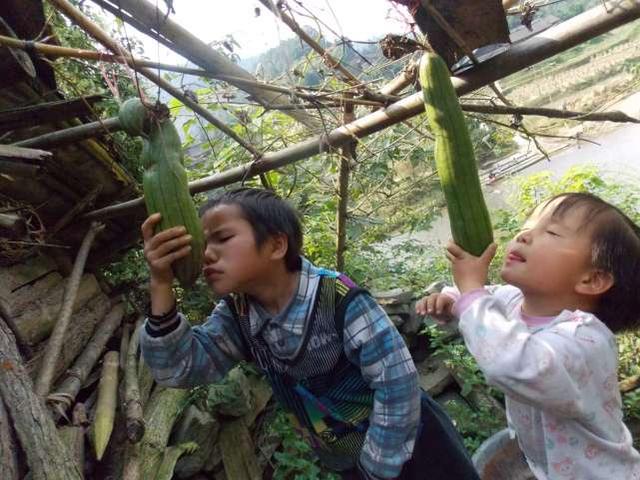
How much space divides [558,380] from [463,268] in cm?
36

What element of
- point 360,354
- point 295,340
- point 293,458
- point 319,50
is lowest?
point 293,458

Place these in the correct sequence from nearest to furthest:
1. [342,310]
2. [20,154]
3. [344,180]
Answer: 1. [342,310]
2. [20,154]
3. [344,180]

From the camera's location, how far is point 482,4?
1459 mm

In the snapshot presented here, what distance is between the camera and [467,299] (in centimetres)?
128

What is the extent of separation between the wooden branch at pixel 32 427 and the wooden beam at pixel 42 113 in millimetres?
1155

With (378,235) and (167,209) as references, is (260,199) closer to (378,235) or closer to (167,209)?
(167,209)

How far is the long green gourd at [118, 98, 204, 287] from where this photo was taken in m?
1.20

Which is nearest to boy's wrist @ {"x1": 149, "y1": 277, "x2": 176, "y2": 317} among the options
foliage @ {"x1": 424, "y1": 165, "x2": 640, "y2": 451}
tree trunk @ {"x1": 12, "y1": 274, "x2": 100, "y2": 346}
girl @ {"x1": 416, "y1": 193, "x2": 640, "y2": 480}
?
girl @ {"x1": 416, "y1": 193, "x2": 640, "y2": 480}

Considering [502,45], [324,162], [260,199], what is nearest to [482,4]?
[502,45]

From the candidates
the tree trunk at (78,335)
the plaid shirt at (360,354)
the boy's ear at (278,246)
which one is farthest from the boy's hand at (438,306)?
the tree trunk at (78,335)

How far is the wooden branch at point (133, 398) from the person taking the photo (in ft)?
7.57

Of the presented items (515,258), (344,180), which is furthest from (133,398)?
(515,258)

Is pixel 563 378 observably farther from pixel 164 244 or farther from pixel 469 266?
pixel 164 244

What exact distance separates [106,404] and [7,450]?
111cm
